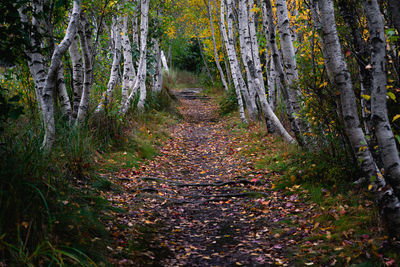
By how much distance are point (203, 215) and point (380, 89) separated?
3.44 metres

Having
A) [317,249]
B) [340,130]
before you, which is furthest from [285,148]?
[317,249]

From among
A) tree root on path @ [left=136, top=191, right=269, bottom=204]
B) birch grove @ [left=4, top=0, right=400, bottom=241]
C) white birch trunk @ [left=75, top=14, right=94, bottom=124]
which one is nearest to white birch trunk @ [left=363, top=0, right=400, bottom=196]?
birch grove @ [left=4, top=0, right=400, bottom=241]

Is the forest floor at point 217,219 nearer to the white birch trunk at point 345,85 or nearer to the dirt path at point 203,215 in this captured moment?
the dirt path at point 203,215

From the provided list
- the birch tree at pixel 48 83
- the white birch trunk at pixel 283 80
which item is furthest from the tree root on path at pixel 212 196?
the birch tree at pixel 48 83

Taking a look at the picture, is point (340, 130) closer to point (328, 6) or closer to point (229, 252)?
point (328, 6)

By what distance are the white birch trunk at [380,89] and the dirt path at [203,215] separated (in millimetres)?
1635

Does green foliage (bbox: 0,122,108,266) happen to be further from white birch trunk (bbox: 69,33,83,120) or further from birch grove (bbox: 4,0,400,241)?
Answer: white birch trunk (bbox: 69,33,83,120)

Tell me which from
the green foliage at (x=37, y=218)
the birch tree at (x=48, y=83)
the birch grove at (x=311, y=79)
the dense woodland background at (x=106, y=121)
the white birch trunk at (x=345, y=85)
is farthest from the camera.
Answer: the birch tree at (x=48, y=83)

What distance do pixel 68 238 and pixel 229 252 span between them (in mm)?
1992

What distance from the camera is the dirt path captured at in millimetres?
4074

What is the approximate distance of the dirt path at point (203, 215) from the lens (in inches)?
160

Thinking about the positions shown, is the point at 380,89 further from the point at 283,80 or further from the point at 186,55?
the point at 186,55

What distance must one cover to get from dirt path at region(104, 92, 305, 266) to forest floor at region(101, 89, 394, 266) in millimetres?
12

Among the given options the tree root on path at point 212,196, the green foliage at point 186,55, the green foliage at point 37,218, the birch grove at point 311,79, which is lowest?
the tree root on path at point 212,196
